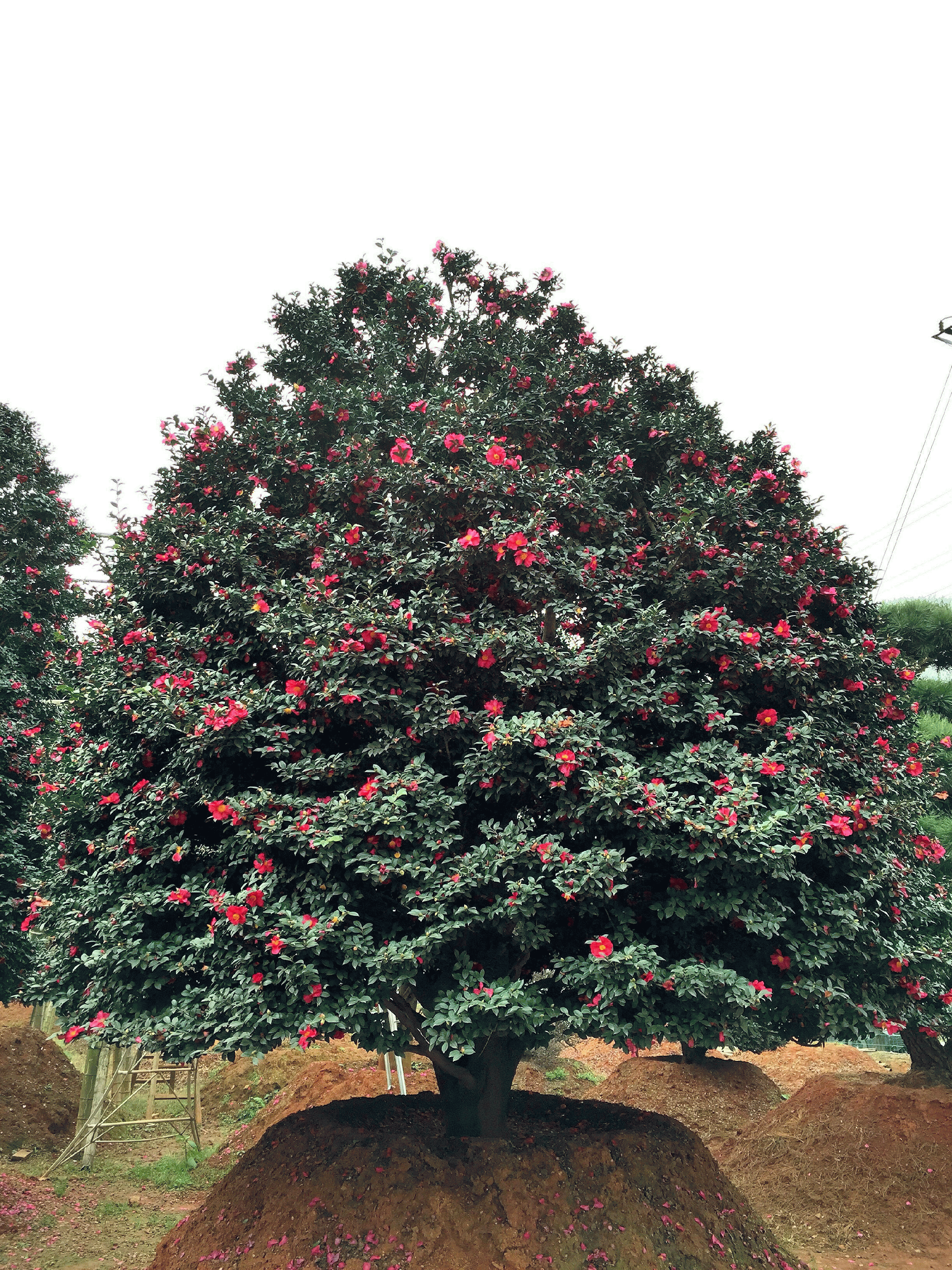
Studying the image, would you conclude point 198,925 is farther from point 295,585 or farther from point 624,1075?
point 624,1075

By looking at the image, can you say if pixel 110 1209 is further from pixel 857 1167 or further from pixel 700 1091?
pixel 700 1091

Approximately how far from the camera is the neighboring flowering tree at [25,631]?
1022 cm

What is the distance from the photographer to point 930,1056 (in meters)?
11.2

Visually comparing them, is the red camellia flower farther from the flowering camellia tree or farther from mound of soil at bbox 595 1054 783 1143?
mound of soil at bbox 595 1054 783 1143

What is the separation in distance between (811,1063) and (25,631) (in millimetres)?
20173

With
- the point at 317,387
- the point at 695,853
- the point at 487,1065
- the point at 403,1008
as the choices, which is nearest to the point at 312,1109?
the point at 487,1065

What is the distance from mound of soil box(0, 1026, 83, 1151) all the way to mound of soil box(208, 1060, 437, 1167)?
2.78 metres

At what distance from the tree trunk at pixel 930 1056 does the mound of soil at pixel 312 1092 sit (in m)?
7.57

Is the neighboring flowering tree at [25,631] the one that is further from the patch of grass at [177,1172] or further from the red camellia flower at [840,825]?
the red camellia flower at [840,825]

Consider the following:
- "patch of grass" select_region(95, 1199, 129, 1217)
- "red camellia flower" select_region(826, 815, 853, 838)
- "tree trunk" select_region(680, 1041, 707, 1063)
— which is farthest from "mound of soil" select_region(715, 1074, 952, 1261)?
"patch of grass" select_region(95, 1199, 129, 1217)

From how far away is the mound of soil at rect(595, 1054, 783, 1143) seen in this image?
1476 cm

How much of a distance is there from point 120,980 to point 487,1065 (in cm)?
345

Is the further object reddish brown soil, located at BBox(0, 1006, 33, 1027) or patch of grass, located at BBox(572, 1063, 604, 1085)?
reddish brown soil, located at BBox(0, 1006, 33, 1027)

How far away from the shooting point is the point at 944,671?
41.7 feet
